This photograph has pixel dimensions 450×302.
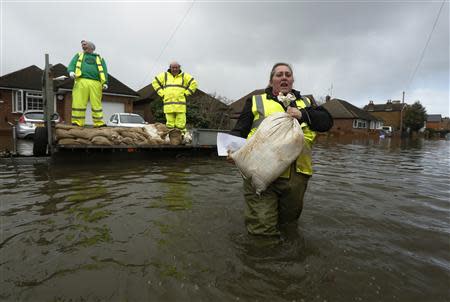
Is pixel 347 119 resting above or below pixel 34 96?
above

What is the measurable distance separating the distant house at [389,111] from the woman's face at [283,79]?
6790 centimetres

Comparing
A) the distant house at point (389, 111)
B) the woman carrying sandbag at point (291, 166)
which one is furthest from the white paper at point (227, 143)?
the distant house at point (389, 111)

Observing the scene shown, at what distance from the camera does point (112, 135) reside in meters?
6.75

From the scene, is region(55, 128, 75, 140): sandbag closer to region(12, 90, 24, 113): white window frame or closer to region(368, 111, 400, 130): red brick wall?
region(12, 90, 24, 113): white window frame

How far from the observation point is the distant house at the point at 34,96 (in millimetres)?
19750

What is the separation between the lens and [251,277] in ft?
6.97

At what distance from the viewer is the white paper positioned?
2.92 metres

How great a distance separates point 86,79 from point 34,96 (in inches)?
678

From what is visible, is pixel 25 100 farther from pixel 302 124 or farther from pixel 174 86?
pixel 302 124

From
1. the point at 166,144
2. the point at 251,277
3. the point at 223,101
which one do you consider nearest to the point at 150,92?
the point at 223,101

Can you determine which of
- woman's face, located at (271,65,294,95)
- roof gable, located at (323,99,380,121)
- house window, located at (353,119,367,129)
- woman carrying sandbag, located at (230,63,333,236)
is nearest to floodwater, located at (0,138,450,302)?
woman carrying sandbag, located at (230,63,333,236)

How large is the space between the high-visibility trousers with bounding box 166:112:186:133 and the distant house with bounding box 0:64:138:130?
1387 centimetres

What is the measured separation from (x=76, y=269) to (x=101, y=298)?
0.45 meters

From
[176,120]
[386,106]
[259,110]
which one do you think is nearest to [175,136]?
[176,120]
